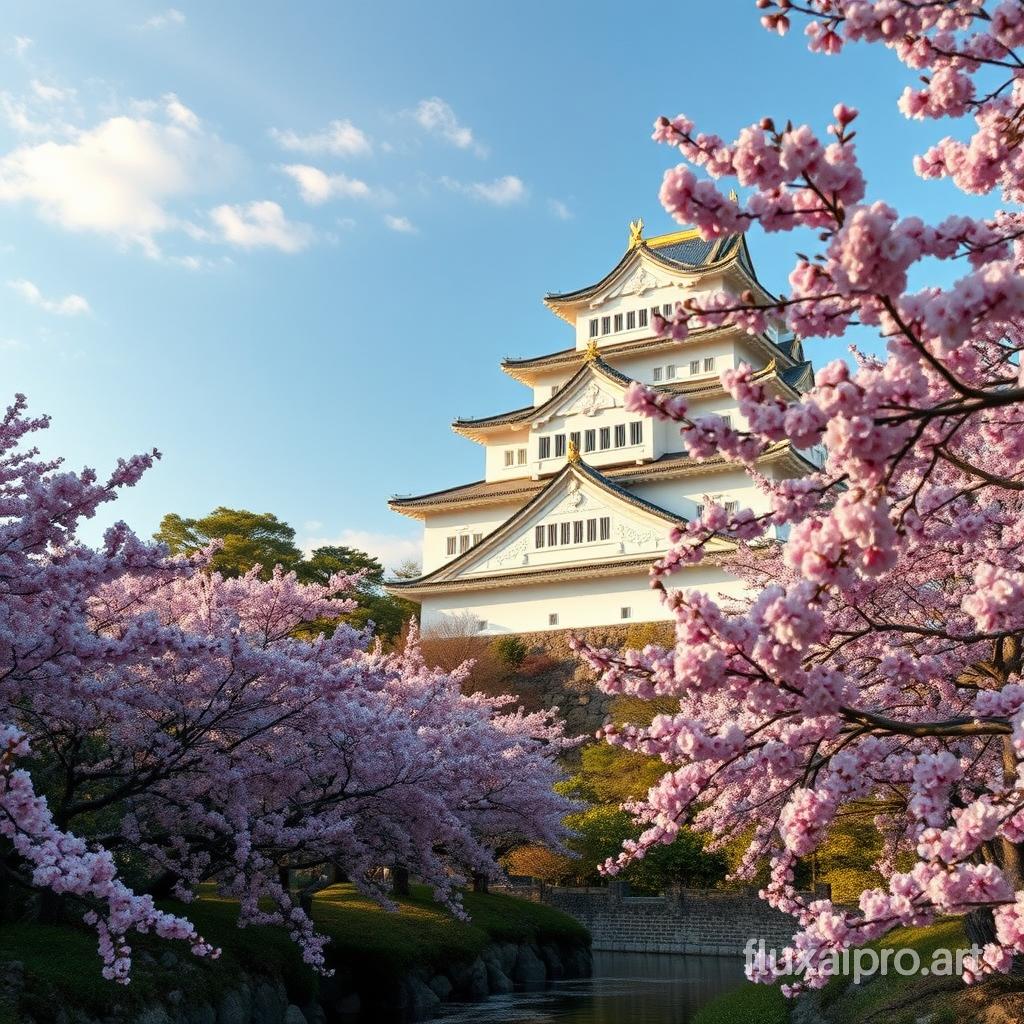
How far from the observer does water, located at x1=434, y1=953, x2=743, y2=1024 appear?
597 inches

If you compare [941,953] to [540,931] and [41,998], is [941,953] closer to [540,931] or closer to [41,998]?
[41,998]

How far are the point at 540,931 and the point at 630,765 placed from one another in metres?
7.52

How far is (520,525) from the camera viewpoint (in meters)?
40.6

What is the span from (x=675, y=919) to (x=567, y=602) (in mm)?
14559

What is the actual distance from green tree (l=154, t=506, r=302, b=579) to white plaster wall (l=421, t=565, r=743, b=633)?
6.42 meters

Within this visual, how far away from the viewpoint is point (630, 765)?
29250mm

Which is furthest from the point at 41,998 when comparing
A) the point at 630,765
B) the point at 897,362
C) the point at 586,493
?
the point at 586,493

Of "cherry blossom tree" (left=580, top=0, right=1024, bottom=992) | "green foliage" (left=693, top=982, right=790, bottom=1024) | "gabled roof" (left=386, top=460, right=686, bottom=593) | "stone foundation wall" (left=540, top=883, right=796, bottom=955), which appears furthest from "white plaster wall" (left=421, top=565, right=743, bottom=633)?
"cherry blossom tree" (left=580, top=0, right=1024, bottom=992)

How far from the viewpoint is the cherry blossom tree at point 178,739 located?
8047 millimetres

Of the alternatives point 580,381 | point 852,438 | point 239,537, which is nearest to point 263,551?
point 239,537

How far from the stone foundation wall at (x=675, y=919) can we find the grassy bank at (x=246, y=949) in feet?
21.0

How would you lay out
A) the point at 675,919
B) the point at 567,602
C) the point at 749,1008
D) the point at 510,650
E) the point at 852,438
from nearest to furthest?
the point at 852,438, the point at 749,1008, the point at 675,919, the point at 510,650, the point at 567,602

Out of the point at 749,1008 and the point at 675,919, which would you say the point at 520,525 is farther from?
the point at 749,1008

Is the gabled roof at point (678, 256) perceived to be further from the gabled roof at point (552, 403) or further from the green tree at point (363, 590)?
the green tree at point (363, 590)
